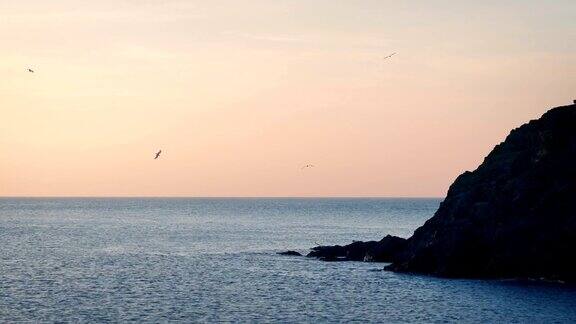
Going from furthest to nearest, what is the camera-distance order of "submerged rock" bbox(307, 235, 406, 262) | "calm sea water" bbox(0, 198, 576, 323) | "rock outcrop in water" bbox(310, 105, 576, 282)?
"submerged rock" bbox(307, 235, 406, 262), "rock outcrop in water" bbox(310, 105, 576, 282), "calm sea water" bbox(0, 198, 576, 323)

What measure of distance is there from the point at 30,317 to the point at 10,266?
4038 centimetres

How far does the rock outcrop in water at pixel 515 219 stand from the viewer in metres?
82.1

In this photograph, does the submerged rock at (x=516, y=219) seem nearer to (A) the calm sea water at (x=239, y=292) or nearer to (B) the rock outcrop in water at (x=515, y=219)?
(B) the rock outcrop in water at (x=515, y=219)

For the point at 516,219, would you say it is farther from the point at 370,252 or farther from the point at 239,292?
the point at 239,292

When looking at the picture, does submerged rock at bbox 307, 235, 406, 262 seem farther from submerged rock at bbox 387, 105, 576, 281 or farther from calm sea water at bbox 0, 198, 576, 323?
submerged rock at bbox 387, 105, 576, 281

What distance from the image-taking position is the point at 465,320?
6462 cm

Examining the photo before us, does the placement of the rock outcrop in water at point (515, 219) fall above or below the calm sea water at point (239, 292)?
above

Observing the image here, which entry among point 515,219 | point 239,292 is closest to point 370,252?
point 515,219

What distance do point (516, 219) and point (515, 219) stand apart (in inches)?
4.2

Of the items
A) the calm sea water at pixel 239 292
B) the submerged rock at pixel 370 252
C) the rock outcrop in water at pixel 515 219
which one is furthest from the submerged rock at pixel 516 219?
the submerged rock at pixel 370 252

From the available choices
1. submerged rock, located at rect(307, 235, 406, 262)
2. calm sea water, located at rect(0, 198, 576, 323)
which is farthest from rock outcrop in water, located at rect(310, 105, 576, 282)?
submerged rock, located at rect(307, 235, 406, 262)

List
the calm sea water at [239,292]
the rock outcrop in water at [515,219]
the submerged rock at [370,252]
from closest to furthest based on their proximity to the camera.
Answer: the calm sea water at [239,292] < the rock outcrop in water at [515,219] < the submerged rock at [370,252]

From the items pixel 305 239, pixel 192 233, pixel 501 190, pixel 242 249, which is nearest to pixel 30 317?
pixel 501 190

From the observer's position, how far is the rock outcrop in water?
3233 inches
